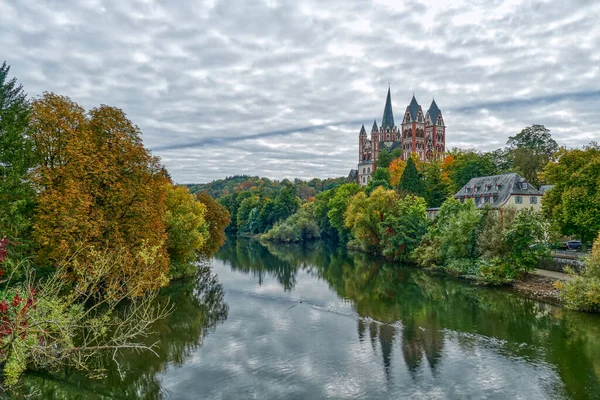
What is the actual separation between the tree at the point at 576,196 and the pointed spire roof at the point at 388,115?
8396 centimetres

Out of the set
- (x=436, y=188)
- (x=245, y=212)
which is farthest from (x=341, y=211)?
(x=245, y=212)

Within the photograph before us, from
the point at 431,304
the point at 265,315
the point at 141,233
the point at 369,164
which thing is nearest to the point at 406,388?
the point at 265,315

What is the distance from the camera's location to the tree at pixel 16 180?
1978cm

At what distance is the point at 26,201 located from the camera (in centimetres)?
2078

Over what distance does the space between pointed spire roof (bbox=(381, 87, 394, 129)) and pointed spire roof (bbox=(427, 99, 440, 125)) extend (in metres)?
11.5

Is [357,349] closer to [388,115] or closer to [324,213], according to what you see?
[324,213]

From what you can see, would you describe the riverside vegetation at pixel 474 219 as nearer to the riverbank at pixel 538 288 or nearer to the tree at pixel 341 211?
the tree at pixel 341 211

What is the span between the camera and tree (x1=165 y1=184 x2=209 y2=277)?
32438 millimetres

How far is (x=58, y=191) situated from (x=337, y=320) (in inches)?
645

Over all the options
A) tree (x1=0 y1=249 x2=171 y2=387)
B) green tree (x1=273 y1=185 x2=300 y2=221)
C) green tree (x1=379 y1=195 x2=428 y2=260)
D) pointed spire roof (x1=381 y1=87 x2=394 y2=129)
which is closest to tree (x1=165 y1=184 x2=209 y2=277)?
tree (x1=0 y1=249 x2=171 y2=387)

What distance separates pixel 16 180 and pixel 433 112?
10309 cm

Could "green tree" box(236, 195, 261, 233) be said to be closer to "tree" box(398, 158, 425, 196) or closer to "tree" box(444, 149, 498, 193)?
"tree" box(398, 158, 425, 196)

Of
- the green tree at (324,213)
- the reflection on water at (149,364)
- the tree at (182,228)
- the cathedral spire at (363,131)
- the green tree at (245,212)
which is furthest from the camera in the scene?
the cathedral spire at (363,131)

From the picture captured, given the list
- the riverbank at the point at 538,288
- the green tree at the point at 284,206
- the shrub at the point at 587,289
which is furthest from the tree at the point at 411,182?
the shrub at the point at 587,289
